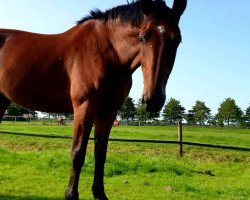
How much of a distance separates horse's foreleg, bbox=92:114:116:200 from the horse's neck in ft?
2.32

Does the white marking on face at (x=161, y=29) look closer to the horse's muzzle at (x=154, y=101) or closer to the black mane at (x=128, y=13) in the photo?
the black mane at (x=128, y=13)

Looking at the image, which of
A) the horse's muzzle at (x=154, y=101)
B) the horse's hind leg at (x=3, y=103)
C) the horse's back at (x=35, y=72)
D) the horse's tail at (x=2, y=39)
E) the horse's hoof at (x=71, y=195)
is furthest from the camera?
the horse's hind leg at (x=3, y=103)

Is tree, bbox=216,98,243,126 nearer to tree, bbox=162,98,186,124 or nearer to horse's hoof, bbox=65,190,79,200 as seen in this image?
tree, bbox=162,98,186,124

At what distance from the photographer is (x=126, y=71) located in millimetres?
3760

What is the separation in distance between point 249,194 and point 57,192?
3327 millimetres

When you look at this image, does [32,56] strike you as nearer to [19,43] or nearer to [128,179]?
[19,43]

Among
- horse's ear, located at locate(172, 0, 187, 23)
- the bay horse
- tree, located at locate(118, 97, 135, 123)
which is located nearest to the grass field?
the bay horse

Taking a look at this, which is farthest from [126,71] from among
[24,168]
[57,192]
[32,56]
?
[24,168]

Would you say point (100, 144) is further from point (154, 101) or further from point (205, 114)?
point (205, 114)

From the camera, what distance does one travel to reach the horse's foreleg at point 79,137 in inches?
140

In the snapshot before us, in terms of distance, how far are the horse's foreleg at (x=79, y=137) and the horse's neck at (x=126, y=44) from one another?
0.63 metres

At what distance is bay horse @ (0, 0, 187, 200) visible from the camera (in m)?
3.19

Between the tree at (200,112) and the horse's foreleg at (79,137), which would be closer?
the horse's foreleg at (79,137)

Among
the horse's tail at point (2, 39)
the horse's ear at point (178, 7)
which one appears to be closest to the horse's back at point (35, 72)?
the horse's tail at point (2, 39)
